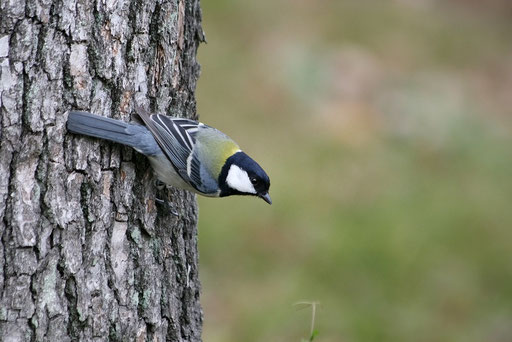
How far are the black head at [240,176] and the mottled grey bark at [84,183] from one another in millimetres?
456

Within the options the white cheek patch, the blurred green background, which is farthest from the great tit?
the blurred green background

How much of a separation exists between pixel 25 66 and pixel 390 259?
4009 millimetres

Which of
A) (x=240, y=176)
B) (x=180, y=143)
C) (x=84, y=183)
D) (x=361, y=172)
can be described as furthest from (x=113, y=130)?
(x=361, y=172)

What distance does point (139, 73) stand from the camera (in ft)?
9.14

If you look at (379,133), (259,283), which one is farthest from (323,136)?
(259,283)

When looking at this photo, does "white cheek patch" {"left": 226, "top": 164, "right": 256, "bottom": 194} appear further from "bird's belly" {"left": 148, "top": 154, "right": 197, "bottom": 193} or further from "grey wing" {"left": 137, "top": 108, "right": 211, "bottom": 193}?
"bird's belly" {"left": 148, "top": 154, "right": 197, "bottom": 193}

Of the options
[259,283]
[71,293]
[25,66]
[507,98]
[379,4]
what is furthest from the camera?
[379,4]

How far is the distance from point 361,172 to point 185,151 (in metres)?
3.69

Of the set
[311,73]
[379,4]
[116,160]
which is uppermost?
[379,4]

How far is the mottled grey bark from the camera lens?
234 centimetres

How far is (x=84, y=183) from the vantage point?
255cm

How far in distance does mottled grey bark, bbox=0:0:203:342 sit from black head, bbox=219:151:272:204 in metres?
0.46

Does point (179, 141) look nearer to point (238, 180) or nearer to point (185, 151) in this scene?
point (185, 151)

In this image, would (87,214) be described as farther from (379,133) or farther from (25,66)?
(379,133)
